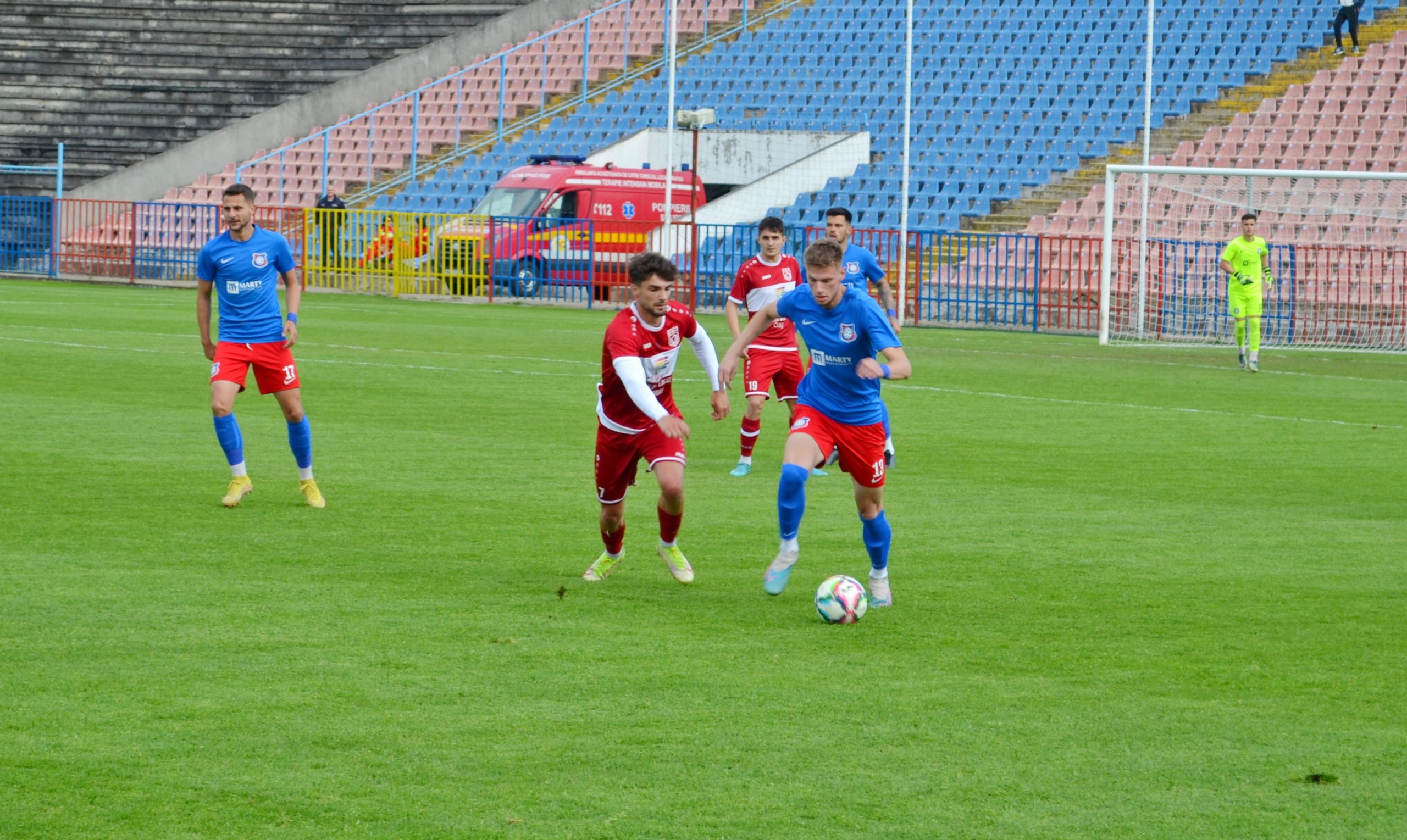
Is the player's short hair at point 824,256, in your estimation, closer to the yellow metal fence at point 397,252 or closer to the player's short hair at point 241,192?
the player's short hair at point 241,192

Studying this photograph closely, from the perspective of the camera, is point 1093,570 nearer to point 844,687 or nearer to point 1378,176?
point 844,687

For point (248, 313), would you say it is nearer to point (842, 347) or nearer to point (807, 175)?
point (842, 347)

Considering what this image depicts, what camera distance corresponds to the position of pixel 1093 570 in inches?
364

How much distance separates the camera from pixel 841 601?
779 centimetres

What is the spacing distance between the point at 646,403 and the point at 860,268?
5377 mm

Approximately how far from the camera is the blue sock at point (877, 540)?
27.0ft

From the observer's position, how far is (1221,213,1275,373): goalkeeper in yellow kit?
22.2 meters

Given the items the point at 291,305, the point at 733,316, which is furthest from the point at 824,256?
the point at 733,316

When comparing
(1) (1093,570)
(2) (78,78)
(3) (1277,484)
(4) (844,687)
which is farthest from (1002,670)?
(2) (78,78)

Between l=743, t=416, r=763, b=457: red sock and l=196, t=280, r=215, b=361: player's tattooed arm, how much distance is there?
3816 mm

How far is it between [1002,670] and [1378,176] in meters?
18.4

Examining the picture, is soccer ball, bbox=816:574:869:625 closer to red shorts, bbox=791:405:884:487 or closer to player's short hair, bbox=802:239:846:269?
red shorts, bbox=791:405:884:487

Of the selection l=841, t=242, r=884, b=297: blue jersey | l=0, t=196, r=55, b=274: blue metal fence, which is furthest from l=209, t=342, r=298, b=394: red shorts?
l=0, t=196, r=55, b=274: blue metal fence

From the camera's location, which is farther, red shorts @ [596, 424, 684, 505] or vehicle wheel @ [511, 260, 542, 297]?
vehicle wheel @ [511, 260, 542, 297]
